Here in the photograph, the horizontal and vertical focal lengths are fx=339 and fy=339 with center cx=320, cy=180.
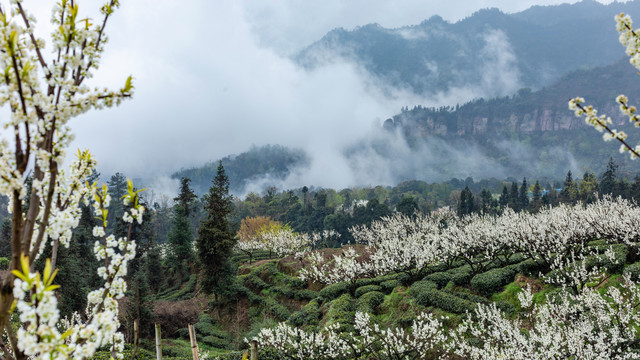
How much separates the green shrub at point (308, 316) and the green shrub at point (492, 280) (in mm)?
8607

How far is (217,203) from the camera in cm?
2794

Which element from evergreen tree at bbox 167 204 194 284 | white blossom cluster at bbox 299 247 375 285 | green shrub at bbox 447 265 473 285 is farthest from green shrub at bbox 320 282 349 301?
evergreen tree at bbox 167 204 194 284

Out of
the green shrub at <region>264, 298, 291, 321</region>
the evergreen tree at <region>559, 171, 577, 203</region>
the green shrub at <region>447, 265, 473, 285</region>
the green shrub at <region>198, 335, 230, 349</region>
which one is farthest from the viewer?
the evergreen tree at <region>559, 171, 577, 203</region>

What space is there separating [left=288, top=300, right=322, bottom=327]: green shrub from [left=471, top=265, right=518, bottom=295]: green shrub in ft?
28.2

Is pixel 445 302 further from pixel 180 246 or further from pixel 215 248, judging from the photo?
pixel 180 246

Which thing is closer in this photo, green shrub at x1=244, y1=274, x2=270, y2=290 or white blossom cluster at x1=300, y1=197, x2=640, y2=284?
white blossom cluster at x1=300, y1=197, x2=640, y2=284

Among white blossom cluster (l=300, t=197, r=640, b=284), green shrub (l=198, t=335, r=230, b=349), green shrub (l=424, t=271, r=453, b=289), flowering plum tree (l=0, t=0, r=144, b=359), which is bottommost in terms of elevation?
green shrub (l=198, t=335, r=230, b=349)

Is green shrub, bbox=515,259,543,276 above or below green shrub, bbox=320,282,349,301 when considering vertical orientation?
above

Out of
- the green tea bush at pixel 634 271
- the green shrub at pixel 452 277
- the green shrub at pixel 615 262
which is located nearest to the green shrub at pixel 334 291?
the green shrub at pixel 452 277

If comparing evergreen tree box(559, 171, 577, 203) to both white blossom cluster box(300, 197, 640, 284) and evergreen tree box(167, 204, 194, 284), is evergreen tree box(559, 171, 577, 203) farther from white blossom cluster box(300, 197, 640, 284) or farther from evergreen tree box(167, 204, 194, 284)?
evergreen tree box(167, 204, 194, 284)

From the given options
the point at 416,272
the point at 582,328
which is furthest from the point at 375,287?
the point at 582,328

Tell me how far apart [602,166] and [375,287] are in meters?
226

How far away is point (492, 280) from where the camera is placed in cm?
1672

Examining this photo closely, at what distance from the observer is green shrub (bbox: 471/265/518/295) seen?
54.7 feet
